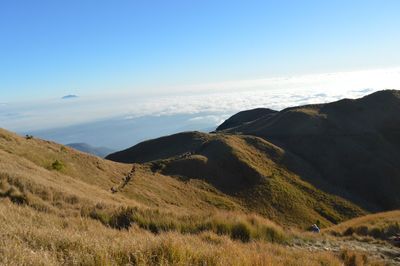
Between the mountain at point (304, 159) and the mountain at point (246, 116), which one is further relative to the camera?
the mountain at point (246, 116)

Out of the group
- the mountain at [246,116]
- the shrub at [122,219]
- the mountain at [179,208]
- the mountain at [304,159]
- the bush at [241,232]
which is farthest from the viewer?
the mountain at [246,116]

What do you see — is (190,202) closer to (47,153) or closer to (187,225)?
(47,153)

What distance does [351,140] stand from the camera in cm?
7944

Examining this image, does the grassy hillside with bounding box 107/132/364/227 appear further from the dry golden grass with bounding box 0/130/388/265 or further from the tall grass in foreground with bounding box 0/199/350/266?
the tall grass in foreground with bounding box 0/199/350/266

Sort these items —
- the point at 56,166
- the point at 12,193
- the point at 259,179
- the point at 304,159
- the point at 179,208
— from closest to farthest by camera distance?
the point at 12,193 < the point at 56,166 < the point at 179,208 < the point at 259,179 < the point at 304,159

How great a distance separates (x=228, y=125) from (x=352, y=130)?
159 ft

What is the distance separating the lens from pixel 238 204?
49.3 meters

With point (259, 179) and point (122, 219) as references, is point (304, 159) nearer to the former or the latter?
point (259, 179)

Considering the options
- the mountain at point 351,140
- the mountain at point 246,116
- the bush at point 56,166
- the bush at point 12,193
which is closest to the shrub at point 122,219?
the bush at point 12,193

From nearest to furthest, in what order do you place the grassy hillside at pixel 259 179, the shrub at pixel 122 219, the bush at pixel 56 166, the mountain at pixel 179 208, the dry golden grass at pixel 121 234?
the dry golden grass at pixel 121 234
the mountain at pixel 179 208
the shrub at pixel 122 219
the bush at pixel 56 166
the grassy hillside at pixel 259 179

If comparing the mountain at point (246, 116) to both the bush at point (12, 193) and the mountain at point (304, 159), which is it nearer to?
the mountain at point (304, 159)

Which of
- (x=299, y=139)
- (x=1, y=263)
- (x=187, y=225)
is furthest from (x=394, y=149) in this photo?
(x=1, y=263)

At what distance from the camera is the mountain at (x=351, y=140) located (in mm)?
67625

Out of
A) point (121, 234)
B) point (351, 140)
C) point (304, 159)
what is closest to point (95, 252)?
point (121, 234)
